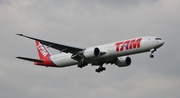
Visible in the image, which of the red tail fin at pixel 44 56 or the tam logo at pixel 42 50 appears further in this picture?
the tam logo at pixel 42 50

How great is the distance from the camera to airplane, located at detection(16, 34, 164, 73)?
68.9 m

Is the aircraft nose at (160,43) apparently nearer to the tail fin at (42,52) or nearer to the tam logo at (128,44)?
the tam logo at (128,44)

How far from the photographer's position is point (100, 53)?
71.2m

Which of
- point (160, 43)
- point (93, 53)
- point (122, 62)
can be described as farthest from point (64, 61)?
point (160, 43)

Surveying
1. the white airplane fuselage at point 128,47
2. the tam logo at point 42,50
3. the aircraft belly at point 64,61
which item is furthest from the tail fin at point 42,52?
the white airplane fuselage at point 128,47

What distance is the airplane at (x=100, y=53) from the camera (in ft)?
226

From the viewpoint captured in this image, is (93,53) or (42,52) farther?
(42,52)

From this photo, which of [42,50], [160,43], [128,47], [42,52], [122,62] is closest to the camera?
[160,43]

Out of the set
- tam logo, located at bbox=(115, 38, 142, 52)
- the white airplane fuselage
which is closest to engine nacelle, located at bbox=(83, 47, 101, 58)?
the white airplane fuselage

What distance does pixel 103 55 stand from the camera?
233 ft

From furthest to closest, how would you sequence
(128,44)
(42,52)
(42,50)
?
1. (42,50)
2. (42,52)
3. (128,44)

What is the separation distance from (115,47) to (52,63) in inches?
482

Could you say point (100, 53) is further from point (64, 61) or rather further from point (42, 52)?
point (42, 52)

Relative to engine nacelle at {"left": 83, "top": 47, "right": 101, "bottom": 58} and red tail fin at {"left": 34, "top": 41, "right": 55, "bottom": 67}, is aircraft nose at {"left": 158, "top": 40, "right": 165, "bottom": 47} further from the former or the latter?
red tail fin at {"left": 34, "top": 41, "right": 55, "bottom": 67}
